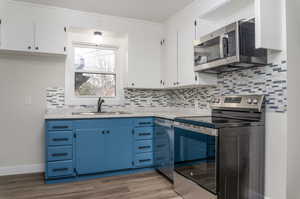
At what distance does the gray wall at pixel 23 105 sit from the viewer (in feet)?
9.95

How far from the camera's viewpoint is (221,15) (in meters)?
2.67

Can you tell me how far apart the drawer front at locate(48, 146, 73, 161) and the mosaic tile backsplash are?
2.73ft

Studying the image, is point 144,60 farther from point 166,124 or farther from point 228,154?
point 228,154

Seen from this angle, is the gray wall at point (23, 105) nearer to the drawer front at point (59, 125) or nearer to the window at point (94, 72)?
the window at point (94, 72)

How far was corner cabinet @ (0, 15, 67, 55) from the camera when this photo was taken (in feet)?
9.04

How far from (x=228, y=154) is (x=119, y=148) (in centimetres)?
161

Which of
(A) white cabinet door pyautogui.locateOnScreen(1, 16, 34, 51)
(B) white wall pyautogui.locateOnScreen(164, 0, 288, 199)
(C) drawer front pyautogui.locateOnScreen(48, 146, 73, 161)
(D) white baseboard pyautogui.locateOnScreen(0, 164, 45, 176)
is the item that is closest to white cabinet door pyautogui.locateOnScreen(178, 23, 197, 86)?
(B) white wall pyautogui.locateOnScreen(164, 0, 288, 199)

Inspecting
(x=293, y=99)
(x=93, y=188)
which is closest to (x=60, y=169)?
(x=93, y=188)

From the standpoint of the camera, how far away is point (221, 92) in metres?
2.72

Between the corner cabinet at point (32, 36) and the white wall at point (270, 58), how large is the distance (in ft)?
5.68

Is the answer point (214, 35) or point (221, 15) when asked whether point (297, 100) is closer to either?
point (214, 35)

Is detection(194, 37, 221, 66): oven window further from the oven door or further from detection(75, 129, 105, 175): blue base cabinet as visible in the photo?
detection(75, 129, 105, 175): blue base cabinet

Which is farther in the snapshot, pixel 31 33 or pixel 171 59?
pixel 171 59

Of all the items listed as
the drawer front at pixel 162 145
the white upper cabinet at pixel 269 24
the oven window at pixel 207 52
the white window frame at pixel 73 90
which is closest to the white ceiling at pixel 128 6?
the white window frame at pixel 73 90
